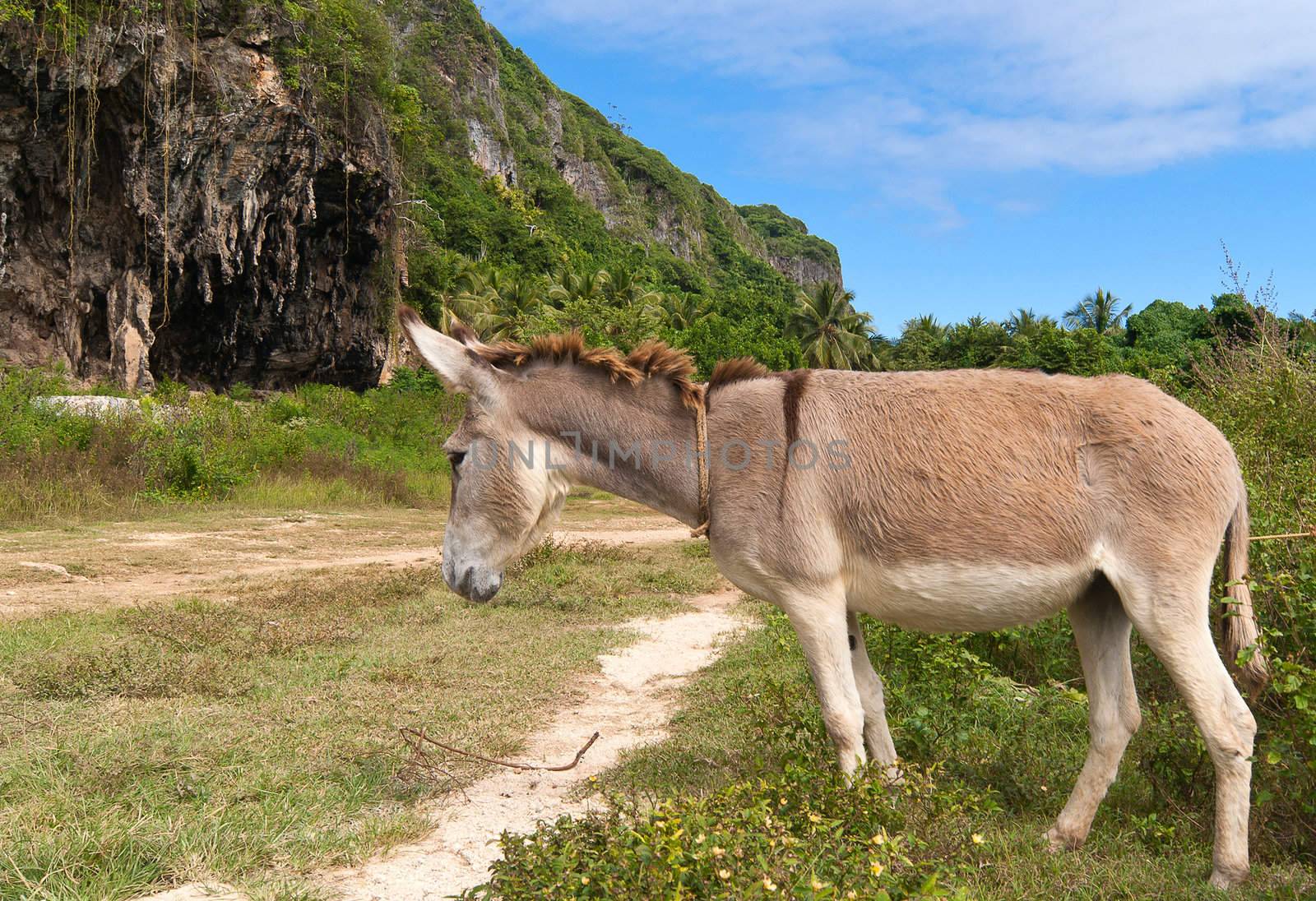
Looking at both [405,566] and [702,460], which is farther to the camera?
[405,566]

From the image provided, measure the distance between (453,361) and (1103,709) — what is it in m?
3.15

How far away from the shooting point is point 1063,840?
10.9 feet

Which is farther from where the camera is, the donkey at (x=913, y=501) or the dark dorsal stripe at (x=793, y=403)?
the dark dorsal stripe at (x=793, y=403)

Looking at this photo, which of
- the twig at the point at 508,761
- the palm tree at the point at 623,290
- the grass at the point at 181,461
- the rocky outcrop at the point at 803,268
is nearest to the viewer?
the twig at the point at 508,761

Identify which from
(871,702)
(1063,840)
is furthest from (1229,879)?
(871,702)

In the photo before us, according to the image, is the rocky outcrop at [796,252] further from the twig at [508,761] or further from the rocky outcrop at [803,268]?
the twig at [508,761]

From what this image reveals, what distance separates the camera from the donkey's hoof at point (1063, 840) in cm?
328

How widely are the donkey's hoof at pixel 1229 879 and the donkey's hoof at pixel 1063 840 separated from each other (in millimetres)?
463

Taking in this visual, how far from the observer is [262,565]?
10.5 meters

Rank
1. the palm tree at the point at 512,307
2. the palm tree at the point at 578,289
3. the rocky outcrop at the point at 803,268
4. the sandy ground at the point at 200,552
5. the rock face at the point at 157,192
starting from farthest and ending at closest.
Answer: the rocky outcrop at the point at 803,268, the palm tree at the point at 578,289, the palm tree at the point at 512,307, the rock face at the point at 157,192, the sandy ground at the point at 200,552

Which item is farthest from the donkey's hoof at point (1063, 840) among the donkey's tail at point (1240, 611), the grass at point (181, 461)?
the grass at point (181, 461)

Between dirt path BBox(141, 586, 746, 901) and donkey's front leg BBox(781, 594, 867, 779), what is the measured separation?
1.05 meters

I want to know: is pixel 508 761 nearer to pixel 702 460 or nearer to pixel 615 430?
pixel 615 430

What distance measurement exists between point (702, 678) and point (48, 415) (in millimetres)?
14760
